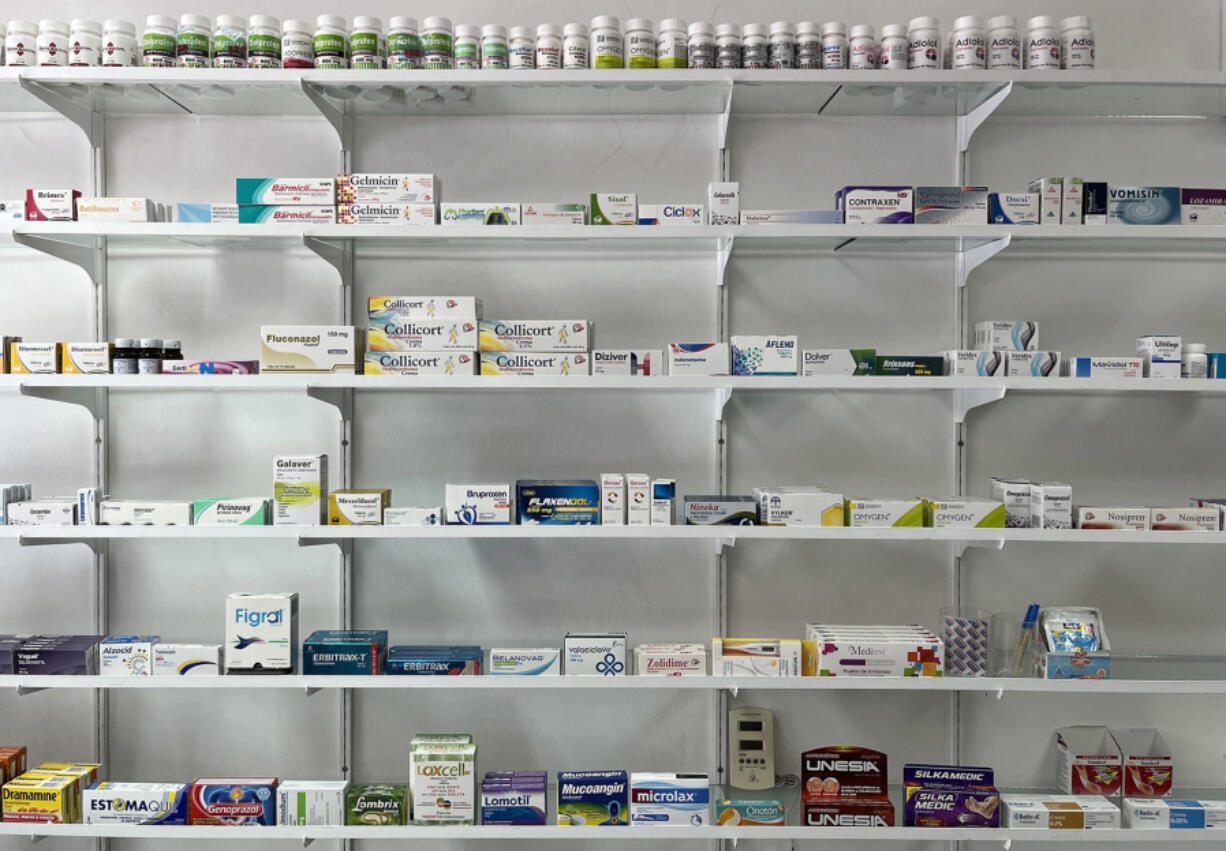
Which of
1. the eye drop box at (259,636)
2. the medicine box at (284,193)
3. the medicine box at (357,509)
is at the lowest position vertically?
the eye drop box at (259,636)

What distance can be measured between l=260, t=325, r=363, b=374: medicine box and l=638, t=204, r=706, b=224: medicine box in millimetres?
867

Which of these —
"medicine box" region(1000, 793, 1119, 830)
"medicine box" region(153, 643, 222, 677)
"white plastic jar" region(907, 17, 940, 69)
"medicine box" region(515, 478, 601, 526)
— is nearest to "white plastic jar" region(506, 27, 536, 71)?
"white plastic jar" region(907, 17, 940, 69)

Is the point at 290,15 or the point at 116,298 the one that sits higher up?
the point at 290,15

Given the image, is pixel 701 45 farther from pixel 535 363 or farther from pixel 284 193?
pixel 284 193

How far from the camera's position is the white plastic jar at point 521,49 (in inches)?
97.5

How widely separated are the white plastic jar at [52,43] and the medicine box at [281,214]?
26.1 inches

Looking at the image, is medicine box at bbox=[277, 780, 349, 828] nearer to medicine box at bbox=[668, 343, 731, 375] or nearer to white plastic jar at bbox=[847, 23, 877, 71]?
medicine box at bbox=[668, 343, 731, 375]

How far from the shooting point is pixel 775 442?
2791mm

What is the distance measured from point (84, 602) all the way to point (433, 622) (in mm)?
1079

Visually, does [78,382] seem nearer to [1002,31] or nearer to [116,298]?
[116,298]

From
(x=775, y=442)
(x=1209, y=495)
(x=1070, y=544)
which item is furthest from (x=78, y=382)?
(x=1209, y=495)

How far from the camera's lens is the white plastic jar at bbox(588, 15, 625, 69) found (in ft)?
8.13

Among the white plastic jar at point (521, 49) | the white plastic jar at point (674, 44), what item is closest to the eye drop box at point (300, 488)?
the white plastic jar at point (521, 49)

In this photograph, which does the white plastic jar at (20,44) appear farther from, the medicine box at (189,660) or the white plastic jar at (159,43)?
the medicine box at (189,660)
